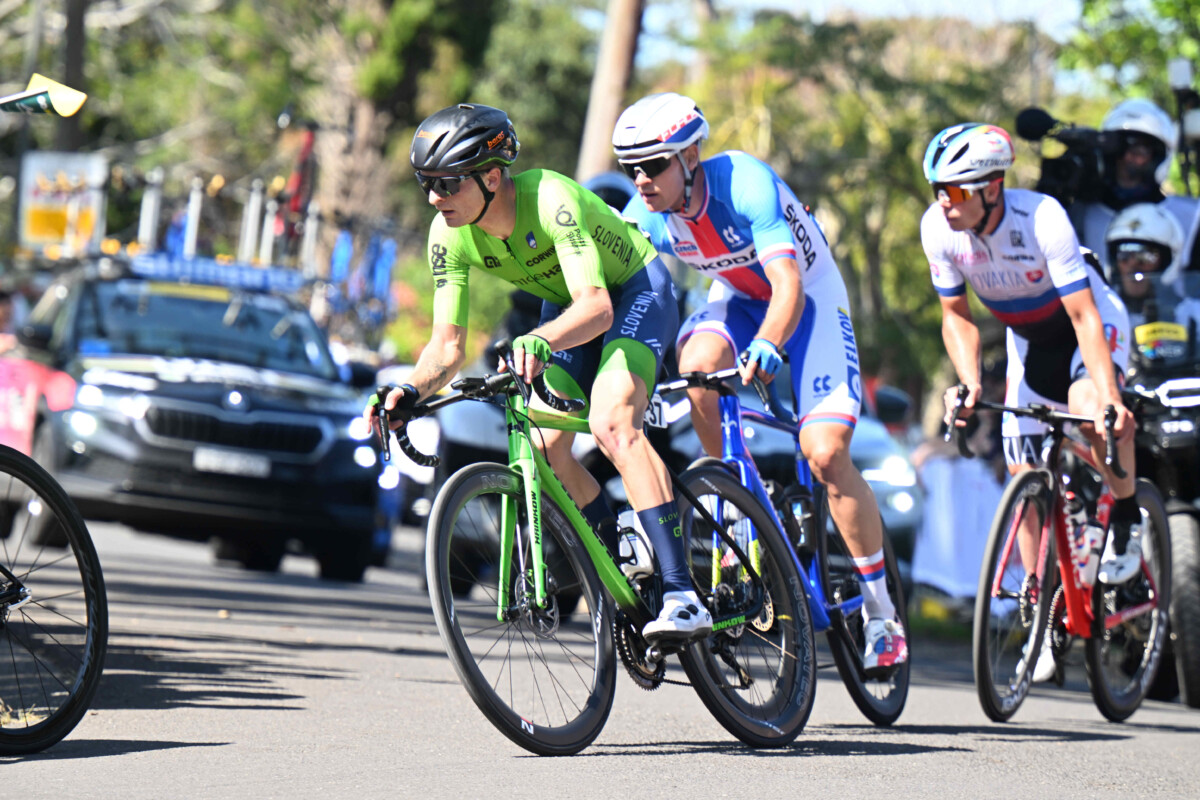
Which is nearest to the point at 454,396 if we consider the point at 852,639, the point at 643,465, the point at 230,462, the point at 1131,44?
the point at 643,465

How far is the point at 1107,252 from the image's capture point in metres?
9.21

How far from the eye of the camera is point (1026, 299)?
299 inches

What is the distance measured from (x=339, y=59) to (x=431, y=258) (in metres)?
33.1

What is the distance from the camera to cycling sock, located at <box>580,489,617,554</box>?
19.5 ft

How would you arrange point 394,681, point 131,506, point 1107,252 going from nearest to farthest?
point 394,681 → point 1107,252 → point 131,506

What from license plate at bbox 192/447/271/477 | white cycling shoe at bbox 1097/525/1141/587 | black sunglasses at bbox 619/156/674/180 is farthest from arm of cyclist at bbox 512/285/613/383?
license plate at bbox 192/447/271/477

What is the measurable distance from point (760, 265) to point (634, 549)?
138cm

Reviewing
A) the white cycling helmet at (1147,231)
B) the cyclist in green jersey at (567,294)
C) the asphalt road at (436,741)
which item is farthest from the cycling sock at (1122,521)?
the cyclist in green jersey at (567,294)

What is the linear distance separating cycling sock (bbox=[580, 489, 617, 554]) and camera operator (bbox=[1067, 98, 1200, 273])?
185 inches

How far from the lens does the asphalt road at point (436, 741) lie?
504cm

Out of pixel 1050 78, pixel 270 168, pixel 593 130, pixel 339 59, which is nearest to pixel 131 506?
pixel 593 130

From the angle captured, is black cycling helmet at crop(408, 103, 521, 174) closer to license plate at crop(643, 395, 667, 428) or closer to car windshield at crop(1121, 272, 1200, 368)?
license plate at crop(643, 395, 667, 428)

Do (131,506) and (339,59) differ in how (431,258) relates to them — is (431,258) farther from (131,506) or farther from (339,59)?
(339,59)

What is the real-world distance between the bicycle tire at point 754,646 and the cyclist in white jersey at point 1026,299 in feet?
4.36
